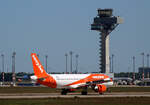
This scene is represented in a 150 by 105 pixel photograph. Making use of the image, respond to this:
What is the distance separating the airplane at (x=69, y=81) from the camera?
80.1 metres

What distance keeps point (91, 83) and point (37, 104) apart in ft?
88.2

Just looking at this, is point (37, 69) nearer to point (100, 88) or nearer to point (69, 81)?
point (69, 81)

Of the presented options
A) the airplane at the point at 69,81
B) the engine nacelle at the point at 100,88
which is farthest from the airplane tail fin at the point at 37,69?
the engine nacelle at the point at 100,88

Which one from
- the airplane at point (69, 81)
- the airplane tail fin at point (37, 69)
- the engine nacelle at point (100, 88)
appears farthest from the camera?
the engine nacelle at point (100, 88)

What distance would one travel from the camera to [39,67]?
79875 mm

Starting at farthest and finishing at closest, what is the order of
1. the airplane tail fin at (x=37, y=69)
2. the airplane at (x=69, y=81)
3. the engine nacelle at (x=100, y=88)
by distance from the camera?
1. the engine nacelle at (x=100, y=88)
2. the airplane at (x=69, y=81)
3. the airplane tail fin at (x=37, y=69)

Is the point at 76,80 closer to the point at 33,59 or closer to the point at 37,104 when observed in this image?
the point at 33,59

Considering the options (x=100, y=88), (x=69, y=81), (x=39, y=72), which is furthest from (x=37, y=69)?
(x=100, y=88)

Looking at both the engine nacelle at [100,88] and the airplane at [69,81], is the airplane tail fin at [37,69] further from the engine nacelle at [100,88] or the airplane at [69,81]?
the engine nacelle at [100,88]

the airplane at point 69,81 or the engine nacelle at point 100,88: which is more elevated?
the airplane at point 69,81

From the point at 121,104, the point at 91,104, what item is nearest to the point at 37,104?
the point at 91,104

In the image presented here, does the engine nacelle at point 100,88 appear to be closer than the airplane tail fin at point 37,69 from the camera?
No

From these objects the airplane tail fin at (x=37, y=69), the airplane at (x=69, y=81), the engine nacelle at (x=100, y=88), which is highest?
the airplane tail fin at (x=37, y=69)

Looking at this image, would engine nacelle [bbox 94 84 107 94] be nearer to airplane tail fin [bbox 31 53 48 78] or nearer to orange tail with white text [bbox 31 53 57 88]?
orange tail with white text [bbox 31 53 57 88]
